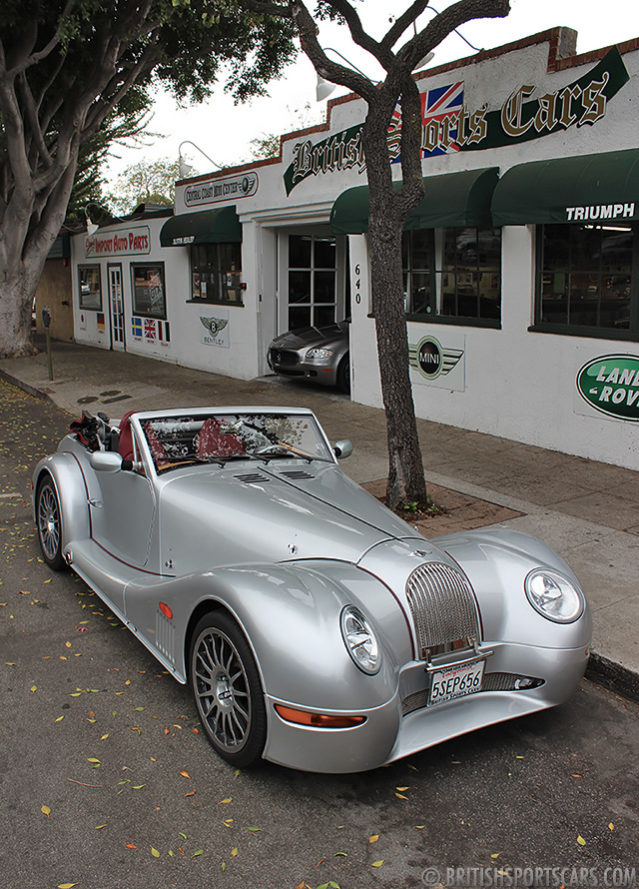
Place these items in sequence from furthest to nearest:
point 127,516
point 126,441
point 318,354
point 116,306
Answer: point 116,306 < point 318,354 < point 126,441 < point 127,516

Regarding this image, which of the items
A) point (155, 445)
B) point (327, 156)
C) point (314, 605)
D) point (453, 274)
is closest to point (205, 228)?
point (327, 156)

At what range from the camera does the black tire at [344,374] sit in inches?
527

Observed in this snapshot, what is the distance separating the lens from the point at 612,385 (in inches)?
340

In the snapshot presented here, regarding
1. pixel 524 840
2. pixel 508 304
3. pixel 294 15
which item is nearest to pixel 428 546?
pixel 524 840

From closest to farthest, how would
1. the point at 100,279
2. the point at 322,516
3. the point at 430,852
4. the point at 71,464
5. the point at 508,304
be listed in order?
the point at 430,852 → the point at 322,516 → the point at 71,464 → the point at 508,304 → the point at 100,279

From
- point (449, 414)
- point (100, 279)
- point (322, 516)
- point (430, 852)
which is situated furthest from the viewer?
point (100, 279)

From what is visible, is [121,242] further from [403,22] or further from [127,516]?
[127,516]

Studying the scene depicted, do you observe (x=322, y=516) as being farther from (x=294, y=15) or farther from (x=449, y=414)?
(x=449, y=414)

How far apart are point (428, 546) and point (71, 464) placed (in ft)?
10.2

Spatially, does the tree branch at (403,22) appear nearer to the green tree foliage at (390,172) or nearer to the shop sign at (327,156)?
the green tree foliage at (390,172)

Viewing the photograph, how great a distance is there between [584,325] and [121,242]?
14881 millimetres

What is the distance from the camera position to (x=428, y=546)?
3895mm

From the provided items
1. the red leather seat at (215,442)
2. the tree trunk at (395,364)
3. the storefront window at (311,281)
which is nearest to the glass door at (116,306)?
the storefront window at (311,281)

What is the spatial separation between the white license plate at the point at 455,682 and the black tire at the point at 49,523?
3294 millimetres
